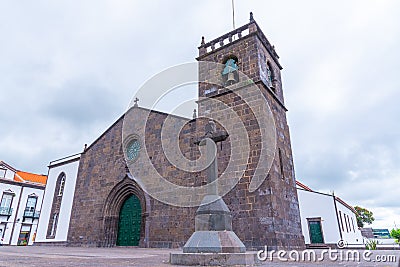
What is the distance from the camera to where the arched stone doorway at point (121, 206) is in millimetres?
11938

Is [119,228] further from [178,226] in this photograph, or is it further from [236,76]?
[236,76]

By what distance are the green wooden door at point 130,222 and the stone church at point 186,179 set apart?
0.04 m

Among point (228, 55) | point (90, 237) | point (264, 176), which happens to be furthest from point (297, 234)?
point (90, 237)

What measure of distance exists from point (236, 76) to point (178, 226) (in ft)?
20.8

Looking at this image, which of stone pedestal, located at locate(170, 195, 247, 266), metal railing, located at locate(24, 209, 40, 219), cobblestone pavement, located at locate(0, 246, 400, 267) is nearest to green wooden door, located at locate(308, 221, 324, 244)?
cobblestone pavement, located at locate(0, 246, 400, 267)

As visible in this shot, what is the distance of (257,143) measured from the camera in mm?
9492

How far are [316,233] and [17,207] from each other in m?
26.8

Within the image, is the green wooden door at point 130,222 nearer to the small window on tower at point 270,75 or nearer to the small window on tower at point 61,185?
the small window on tower at point 61,185

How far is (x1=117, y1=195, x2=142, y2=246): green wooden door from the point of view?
1211 cm

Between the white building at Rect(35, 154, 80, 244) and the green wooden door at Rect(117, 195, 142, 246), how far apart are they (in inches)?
159

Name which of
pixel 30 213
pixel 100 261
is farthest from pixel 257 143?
pixel 30 213

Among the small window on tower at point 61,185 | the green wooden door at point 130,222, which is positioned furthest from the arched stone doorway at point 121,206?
the small window on tower at point 61,185

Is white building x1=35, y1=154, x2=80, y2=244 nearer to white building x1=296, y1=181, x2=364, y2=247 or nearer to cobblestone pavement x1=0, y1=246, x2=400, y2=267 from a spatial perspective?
cobblestone pavement x1=0, y1=246, x2=400, y2=267

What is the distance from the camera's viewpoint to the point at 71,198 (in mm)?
15523
